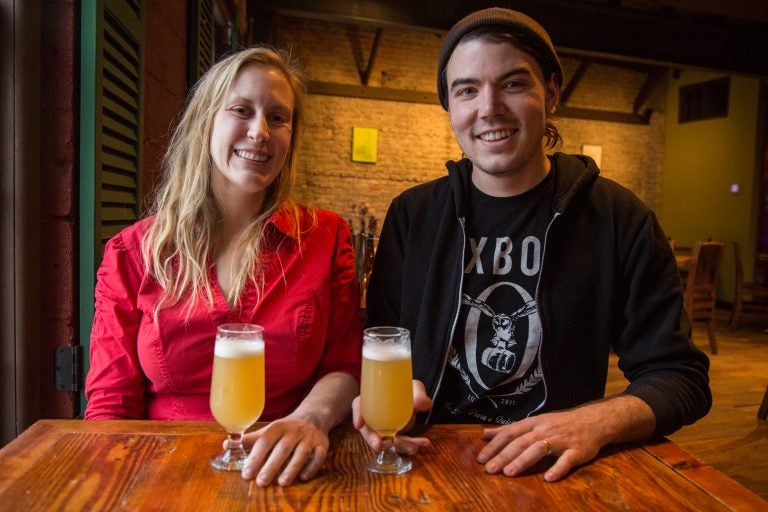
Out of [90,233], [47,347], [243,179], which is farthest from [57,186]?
[243,179]

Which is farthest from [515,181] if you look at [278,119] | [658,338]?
[278,119]

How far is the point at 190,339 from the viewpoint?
4.50 feet

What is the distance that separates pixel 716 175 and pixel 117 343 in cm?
903

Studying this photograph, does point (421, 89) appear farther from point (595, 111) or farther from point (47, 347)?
point (47, 347)

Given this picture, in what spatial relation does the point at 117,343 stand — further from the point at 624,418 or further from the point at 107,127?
the point at 624,418

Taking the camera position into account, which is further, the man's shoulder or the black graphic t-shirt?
the man's shoulder

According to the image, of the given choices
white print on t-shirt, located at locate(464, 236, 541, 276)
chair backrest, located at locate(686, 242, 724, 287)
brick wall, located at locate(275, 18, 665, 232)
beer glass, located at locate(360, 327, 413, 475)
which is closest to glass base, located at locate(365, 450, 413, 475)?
beer glass, located at locate(360, 327, 413, 475)

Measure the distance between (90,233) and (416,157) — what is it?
721cm

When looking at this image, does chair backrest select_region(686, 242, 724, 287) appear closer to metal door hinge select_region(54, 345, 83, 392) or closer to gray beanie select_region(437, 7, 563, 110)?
gray beanie select_region(437, 7, 563, 110)

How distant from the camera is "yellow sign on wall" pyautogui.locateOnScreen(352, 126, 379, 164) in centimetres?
850

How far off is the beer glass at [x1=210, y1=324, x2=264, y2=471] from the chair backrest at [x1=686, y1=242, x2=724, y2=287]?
5366 mm

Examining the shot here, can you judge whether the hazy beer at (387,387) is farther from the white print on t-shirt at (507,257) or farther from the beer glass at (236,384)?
the white print on t-shirt at (507,257)

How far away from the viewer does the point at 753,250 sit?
803 centimetres

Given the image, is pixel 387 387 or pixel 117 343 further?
pixel 117 343
